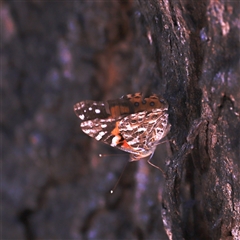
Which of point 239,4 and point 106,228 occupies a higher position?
point 239,4

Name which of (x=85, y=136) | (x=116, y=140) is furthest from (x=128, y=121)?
(x=85, y=136)

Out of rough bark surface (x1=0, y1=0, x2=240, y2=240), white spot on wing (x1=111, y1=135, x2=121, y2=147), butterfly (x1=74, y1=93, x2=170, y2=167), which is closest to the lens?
rough bark surface (x1=0, y1=0, x2=240, y2=240)

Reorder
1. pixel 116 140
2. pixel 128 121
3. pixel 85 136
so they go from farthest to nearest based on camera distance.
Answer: pixel 85 136
pixel 116 140
pixel 128 121

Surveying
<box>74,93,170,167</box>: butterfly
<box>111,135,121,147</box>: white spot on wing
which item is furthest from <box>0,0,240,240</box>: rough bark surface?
<box>111,135,121,147</box>: white spot on wing

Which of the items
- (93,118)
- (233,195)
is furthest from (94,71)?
(233,195)

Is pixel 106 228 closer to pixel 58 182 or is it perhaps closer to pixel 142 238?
pixel 142 238

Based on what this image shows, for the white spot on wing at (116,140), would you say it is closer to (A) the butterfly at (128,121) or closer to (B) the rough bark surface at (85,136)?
→ (A) the butterfly at (128,121)

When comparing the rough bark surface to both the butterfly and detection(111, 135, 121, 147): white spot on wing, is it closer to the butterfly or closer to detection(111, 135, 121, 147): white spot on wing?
the butterfly

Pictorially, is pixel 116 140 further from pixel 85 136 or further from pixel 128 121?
pixel 85 136
